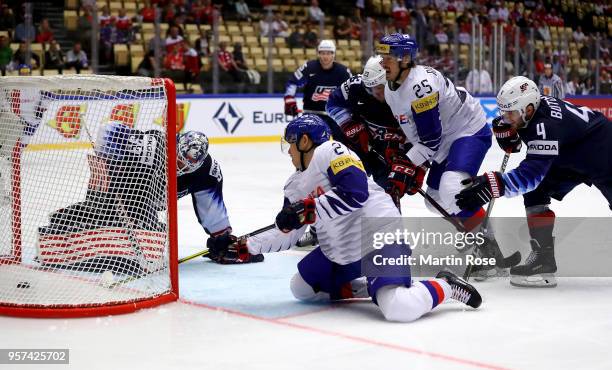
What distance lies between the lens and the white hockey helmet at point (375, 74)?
4.55 meters

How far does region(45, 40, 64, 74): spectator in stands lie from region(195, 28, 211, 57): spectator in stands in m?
1.81

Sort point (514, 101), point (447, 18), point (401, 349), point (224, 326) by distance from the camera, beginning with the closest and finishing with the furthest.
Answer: point (401, 349), point (224, 326), point (514, 101), point (447, 18)

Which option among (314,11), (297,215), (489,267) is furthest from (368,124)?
(314,11)

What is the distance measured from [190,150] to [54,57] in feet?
21.3

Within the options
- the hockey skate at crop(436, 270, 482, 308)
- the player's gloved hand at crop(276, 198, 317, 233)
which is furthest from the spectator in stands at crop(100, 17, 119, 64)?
the hockey skate at crop(436, 270, 482, 308)

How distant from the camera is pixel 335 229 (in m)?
3.42

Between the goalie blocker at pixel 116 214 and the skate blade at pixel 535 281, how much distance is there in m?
1.57

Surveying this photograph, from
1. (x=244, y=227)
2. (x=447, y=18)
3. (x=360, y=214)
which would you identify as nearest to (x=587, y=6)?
(x=447, y=18)

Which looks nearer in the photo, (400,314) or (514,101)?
(400,314)

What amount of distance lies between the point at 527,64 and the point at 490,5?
396 centimetres

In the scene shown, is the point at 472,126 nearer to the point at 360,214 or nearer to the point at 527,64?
the point at 360,214

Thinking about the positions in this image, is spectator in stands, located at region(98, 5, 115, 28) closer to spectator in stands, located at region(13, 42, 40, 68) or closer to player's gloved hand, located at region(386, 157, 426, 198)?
spectator in stands, located at region(13, 42, 40, 68)

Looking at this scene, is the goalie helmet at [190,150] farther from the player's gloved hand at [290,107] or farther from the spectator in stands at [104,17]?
the spectator in stands at [104,17]

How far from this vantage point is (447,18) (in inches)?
583
